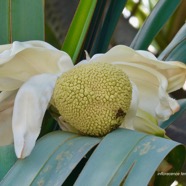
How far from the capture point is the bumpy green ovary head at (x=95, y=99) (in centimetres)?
43

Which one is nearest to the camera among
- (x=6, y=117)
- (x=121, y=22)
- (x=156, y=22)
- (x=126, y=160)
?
(x=126, y=160)

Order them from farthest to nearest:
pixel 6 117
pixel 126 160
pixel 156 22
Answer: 1. pixel 156 22
2. pixel 6 117
3. pixel 126 160

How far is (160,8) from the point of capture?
658 millimetres

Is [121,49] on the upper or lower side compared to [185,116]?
upper

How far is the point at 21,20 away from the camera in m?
0.57

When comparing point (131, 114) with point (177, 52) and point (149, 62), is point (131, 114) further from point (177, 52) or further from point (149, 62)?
point (177, 52)

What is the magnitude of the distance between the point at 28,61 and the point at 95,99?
Result: 86 mm

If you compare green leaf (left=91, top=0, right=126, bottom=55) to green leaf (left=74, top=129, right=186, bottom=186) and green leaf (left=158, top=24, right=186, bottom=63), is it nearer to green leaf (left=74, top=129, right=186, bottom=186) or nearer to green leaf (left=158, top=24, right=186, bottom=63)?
green leaf (left=158, top=24, right=186, bottom=63)

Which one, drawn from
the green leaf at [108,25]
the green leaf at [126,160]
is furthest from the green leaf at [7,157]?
the green leaf at [108,25]

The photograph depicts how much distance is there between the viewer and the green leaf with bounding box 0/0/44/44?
0.57 meters

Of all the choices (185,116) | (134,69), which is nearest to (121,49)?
(134,69)

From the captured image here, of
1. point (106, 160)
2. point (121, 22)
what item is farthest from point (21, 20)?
point (121, 22)

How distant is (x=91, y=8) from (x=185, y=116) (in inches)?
22.9

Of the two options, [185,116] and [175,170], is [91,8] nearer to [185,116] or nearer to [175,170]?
[175,170]
